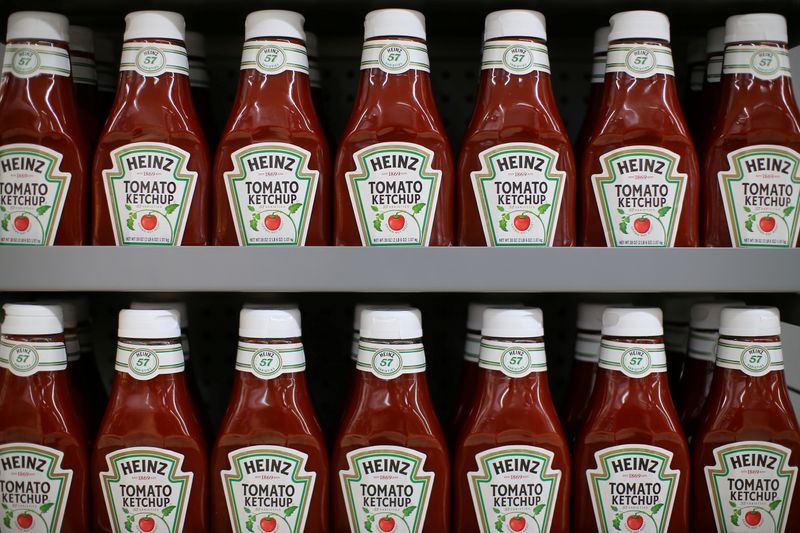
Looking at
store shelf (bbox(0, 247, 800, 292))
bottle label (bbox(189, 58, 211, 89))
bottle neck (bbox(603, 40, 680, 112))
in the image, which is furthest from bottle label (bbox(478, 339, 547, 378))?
bottle label (bbox(189, 58, 211, 89))

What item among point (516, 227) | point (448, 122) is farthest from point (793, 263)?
point (448, 122)

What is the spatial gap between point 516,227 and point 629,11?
1.42ft

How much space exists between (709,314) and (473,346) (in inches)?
17.0

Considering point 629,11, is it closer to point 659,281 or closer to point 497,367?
point 659,281

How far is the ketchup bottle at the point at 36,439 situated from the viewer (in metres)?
1.14

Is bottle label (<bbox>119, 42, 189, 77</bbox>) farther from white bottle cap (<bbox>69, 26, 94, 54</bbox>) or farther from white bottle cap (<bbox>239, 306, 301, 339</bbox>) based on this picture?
white bottle cap (<bbox>239, 306, 301, 339</bbox>)

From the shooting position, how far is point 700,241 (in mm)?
1219

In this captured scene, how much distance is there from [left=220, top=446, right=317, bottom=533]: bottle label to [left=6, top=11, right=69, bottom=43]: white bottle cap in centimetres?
76

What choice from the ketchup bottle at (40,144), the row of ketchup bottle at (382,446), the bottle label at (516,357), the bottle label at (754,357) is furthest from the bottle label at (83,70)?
the bottle label at (754,357)

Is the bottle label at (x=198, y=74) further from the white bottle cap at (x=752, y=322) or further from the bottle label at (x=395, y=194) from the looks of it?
the white bottle cap at (x=752, y=322)

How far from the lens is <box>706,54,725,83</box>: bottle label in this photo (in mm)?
1347

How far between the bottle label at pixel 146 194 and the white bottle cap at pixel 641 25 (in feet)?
2.51

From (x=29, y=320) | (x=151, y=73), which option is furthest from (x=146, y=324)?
(x=151, y=73)

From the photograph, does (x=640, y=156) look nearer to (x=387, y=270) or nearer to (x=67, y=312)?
(x=387, y=270)
